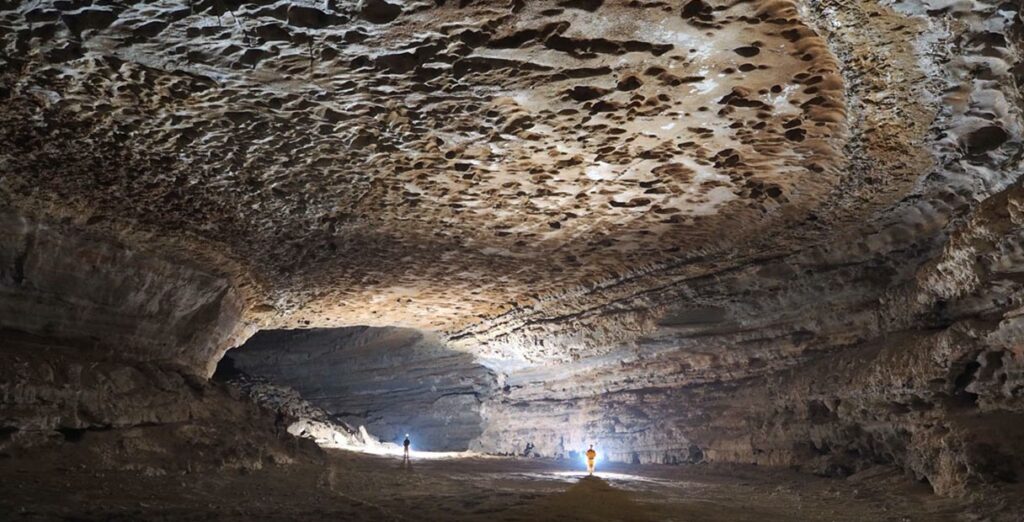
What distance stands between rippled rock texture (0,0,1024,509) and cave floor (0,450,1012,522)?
0.50m

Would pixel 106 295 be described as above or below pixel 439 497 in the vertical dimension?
above

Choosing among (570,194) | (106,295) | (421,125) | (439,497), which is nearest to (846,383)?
(570,194)

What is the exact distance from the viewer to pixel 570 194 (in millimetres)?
5984

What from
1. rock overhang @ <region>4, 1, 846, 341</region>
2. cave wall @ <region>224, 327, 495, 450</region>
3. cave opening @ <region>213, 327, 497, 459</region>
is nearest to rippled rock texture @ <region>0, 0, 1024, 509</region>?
rock overhang @ <region>4, 1, 846, 341</region>

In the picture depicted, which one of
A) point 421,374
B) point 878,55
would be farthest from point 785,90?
point 421,374

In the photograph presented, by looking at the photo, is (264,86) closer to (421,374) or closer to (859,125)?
(859,125)

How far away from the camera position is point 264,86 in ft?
13.5

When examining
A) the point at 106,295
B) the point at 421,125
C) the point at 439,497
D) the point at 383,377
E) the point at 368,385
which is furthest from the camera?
the point at 368,385

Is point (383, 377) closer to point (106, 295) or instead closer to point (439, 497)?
point (106, 295)

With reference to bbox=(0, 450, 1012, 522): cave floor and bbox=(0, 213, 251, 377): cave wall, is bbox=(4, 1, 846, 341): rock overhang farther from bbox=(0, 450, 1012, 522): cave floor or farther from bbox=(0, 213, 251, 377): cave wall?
bbox=(0, 450, 1012, 522): cave floor

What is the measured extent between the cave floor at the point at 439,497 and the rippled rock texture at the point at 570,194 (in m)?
0.50

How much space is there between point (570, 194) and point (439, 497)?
2834 millimetres

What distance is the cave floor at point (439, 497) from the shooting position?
4.32m

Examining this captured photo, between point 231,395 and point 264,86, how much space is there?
4.96 meters
